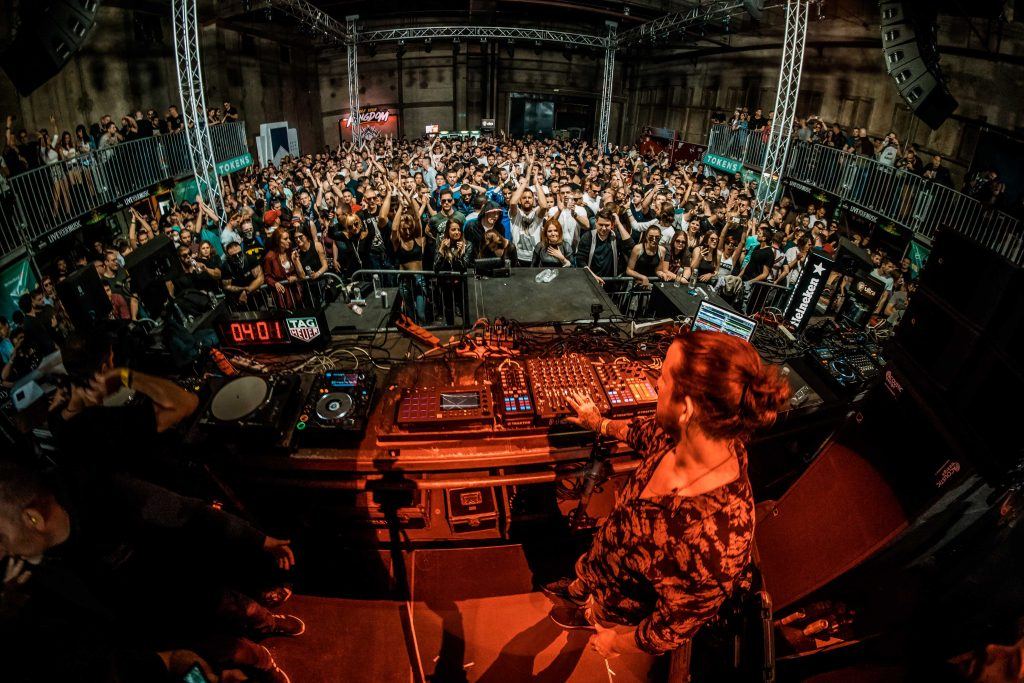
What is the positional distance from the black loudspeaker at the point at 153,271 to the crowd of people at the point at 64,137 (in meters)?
5.23

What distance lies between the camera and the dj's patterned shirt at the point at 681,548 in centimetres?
150

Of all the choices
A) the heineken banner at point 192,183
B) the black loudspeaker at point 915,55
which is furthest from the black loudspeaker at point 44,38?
the black loudspeaker at point 915,55

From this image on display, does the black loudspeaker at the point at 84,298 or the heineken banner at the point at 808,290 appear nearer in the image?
the heineken banner at the point at 808,290

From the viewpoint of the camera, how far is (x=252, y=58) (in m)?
15.5

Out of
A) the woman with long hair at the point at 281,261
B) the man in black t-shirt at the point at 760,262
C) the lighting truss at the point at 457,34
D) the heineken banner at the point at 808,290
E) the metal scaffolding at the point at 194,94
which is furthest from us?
the lighting truss at the point at 457,34

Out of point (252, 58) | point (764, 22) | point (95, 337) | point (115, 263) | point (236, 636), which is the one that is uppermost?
point (764, 22)

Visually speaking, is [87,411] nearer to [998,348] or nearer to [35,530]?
[35,530]

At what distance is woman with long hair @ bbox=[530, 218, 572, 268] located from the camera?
5719 millimetres

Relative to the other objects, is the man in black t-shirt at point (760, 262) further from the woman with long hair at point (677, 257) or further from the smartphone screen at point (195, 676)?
the smartphone screen at point (195, 676)

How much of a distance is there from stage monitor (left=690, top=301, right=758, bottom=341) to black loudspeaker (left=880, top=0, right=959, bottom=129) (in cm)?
761

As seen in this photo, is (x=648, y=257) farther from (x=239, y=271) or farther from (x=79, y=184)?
(x=79, y=184)

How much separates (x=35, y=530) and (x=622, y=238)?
616cm

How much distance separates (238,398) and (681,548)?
226cm

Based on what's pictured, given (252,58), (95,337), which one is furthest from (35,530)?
(252,58)
